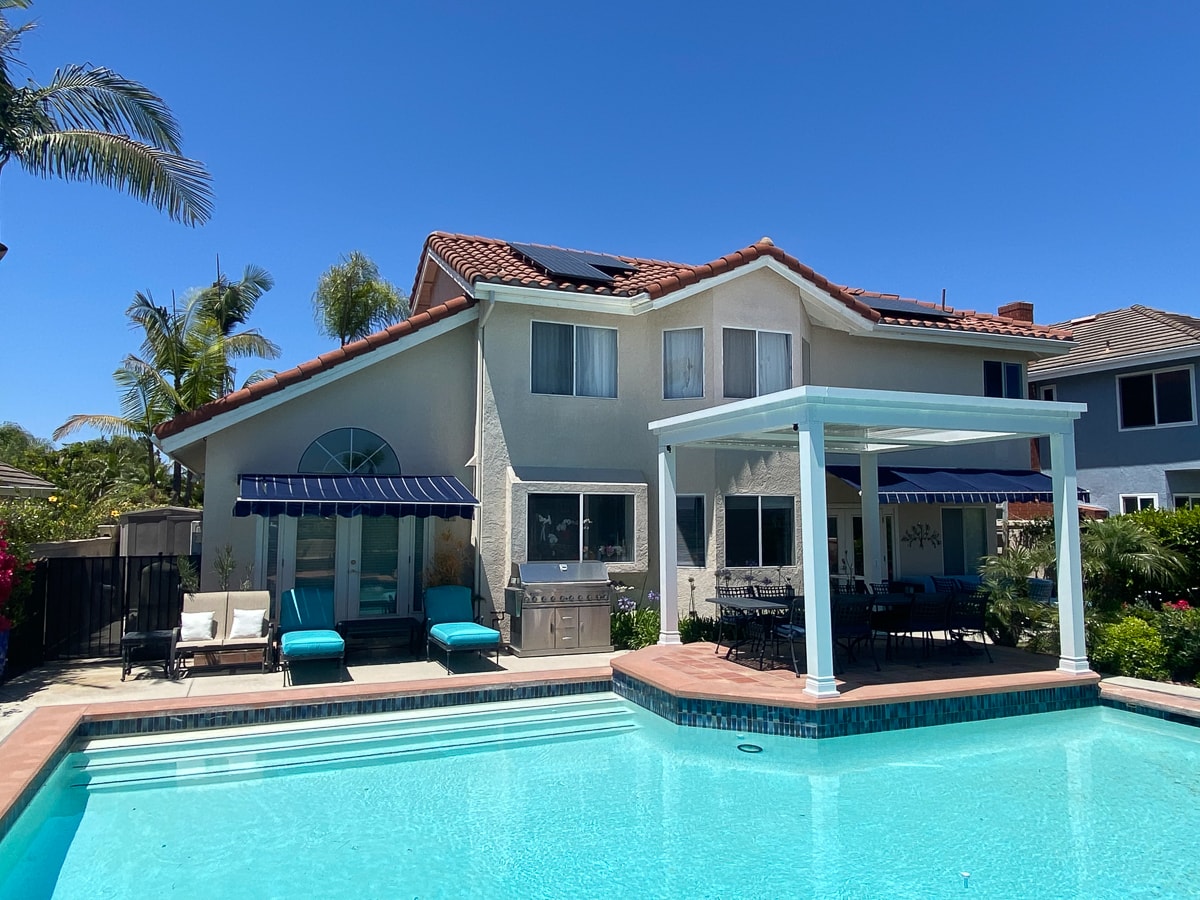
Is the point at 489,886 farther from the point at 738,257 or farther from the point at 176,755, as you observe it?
the point at 738,257

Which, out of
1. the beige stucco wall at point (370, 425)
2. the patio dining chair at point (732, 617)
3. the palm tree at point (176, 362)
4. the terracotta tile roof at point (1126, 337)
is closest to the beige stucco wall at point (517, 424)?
the beige stucco wall at point (370, 425)

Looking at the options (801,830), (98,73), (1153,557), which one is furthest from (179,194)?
(1153,557)

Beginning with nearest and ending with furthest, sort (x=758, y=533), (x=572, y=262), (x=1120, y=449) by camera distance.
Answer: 1. (x=758, y=533)
2. (x=572, y=262)
3. (x=1120, y=449)

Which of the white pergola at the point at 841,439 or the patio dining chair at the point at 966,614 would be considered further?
the patio dining chair at the point at 966,614

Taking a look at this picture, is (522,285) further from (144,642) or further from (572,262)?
(144,642)

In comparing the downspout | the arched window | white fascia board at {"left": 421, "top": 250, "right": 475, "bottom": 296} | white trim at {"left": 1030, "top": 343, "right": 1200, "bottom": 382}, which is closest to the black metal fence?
the arched window

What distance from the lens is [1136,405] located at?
3644 cm

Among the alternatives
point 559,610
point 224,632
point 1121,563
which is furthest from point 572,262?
point 1121,563

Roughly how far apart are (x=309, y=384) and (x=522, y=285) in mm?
6336

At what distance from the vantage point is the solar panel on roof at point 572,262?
23.6 m

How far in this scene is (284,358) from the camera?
1900 inches

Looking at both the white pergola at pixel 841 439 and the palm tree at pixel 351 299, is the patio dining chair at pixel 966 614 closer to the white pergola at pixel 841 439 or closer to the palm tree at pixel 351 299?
the white pergola at pixel 841 439

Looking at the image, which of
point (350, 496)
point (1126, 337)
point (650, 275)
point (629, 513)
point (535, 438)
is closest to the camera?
point (350, 496)

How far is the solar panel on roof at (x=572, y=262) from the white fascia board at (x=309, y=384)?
269 centimetres
